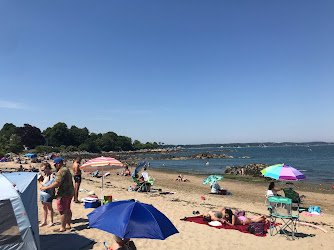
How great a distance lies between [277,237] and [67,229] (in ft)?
20.1

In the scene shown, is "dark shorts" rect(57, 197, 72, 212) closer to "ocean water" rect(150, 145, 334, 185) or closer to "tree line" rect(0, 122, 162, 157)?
"ocean water" rect(150, 145, 334, 185)

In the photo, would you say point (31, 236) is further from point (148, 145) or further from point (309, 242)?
point (148, 145)

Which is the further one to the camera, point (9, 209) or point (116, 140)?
point (116, 140)

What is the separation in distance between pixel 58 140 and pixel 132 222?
108 meters

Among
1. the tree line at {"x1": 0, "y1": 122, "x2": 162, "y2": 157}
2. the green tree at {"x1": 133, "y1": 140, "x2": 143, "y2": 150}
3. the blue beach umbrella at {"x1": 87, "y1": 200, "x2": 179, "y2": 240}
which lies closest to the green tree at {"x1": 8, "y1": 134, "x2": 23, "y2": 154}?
the tree line at {"x1": 0, "y1": 122, "x2": 162, "y2": 157}

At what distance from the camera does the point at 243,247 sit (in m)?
6.17

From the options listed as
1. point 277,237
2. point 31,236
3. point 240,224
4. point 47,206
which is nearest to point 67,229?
point 47,206

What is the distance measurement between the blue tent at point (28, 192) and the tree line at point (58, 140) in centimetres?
5045

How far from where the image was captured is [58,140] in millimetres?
101250

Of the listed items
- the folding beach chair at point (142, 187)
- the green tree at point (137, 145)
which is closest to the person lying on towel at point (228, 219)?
the folding beach chair at point (142, 187)

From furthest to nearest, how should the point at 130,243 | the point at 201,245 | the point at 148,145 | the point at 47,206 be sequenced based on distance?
the point at 148,145
the point at 47,206
the point at 201,245
the point at 130,243

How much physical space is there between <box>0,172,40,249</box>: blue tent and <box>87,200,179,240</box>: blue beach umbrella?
5.31 feet

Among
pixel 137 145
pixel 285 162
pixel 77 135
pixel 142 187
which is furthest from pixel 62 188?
pixel 137 145

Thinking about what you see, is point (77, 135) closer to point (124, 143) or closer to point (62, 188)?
point (124, 143)
